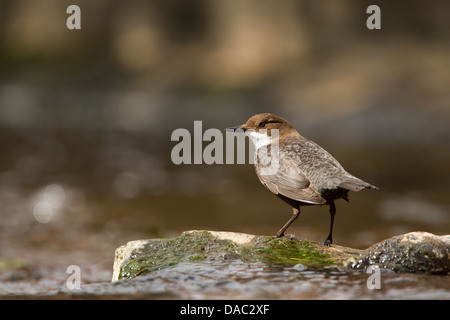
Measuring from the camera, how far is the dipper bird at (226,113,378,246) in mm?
4656

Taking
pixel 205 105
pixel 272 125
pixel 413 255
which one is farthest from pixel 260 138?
pixel 205 105

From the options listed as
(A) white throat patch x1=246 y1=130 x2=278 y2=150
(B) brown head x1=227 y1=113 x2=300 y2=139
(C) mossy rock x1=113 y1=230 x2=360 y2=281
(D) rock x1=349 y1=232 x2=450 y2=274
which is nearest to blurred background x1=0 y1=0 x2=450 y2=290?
(A) white throat patch x1=246 y1=130 x2=278 y2=150

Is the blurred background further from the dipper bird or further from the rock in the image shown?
the rock

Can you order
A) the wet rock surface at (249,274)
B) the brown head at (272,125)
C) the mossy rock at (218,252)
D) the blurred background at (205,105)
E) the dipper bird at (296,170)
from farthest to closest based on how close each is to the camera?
the blurred background at (205,105) → the brown head at (272,125) → the dipper bird at (296,170) → the mossy rock at (218,252) → the wet rock surface at (249,274)

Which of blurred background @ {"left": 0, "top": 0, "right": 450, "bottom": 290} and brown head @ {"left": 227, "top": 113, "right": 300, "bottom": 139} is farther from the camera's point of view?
blurred background @ {"left": 0, "top": 0, "right": 450, "bottom": 290}

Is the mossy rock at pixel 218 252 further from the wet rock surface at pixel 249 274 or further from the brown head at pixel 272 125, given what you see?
the brown head at pixel 272 125

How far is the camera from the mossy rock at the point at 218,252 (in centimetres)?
438

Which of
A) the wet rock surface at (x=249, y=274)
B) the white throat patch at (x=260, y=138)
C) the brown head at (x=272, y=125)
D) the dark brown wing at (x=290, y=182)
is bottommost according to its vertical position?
the wet rock surface at (x=249, y=274)

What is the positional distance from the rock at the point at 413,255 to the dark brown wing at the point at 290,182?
2.00 ft

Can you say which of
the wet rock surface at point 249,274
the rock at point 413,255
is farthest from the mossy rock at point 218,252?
the rock at point 413,255

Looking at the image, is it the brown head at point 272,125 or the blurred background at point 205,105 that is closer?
the brown head at point 272,125

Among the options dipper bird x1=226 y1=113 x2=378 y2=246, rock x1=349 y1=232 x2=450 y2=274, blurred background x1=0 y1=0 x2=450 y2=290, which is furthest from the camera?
blurred background x1=0 y1=0 x2=450 y2=290

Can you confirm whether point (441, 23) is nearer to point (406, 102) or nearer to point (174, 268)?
point (406, 102)

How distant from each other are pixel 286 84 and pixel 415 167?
160 inches
